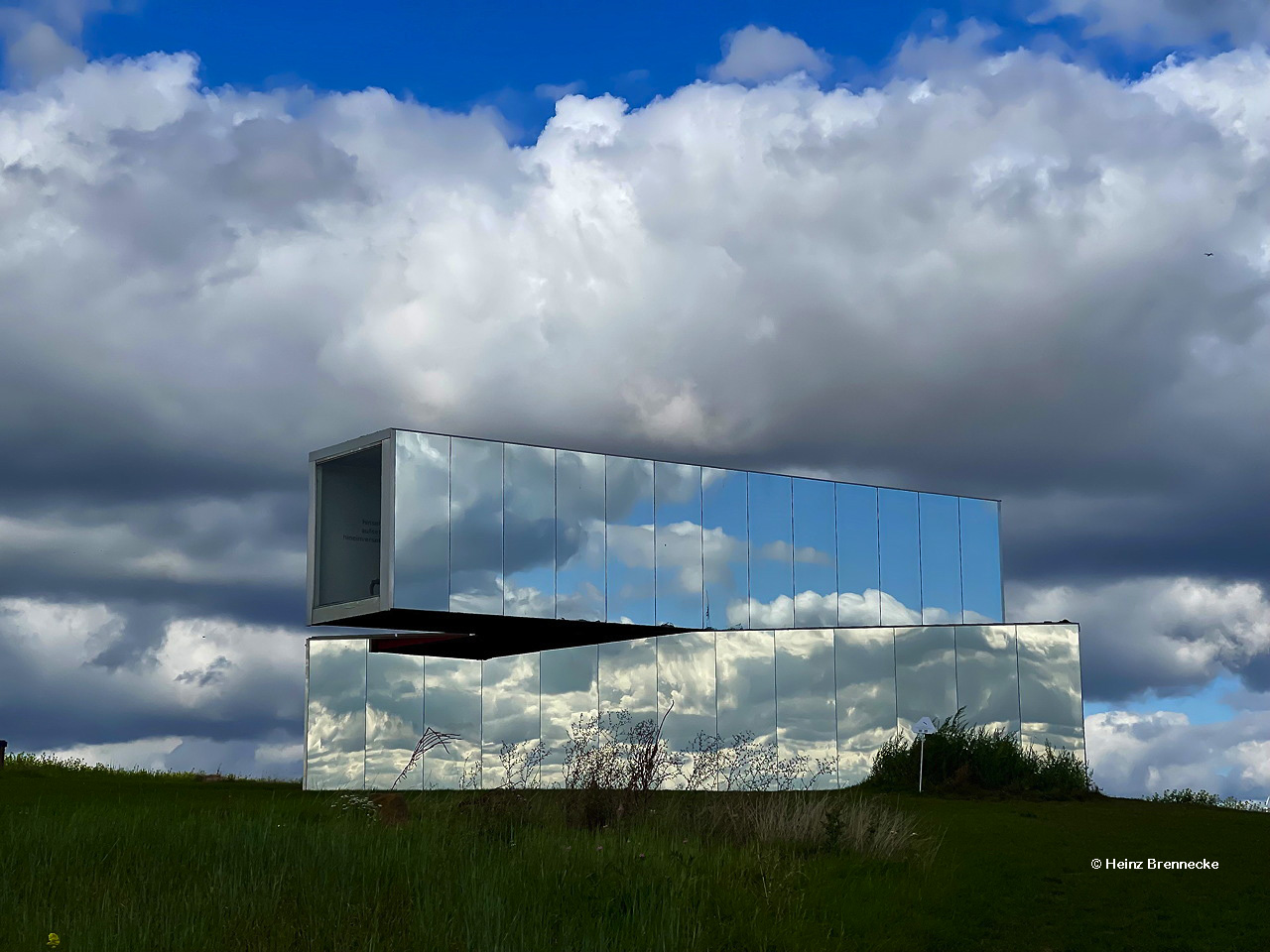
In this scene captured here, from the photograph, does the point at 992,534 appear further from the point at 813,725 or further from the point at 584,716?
the point at 584,716

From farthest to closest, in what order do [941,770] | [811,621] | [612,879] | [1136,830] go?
[811,621], [941,770], [1136,830], [612,879]

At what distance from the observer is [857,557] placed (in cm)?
2411

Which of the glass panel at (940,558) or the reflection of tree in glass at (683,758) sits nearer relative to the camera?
the reflection of tree in glass at (683,758)

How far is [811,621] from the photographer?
76.7 ft

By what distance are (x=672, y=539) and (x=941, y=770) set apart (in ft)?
19.2

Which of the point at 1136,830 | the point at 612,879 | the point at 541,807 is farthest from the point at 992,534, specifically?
the point at 612,879

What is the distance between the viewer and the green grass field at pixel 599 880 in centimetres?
833

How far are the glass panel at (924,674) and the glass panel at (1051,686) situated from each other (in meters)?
1.18

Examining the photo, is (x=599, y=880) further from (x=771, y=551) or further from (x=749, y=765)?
(x=771, y=551)

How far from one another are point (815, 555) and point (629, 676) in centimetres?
438

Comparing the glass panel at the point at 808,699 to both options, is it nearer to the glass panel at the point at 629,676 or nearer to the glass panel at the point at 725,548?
the glass panel at the point at 725,548

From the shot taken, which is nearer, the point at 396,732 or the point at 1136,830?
the point at 1136,830

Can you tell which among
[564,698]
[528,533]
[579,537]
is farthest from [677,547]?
[564,698]

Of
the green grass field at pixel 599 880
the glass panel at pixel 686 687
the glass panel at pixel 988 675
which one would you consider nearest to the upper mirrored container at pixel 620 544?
the glass panel at pixel 686 687
